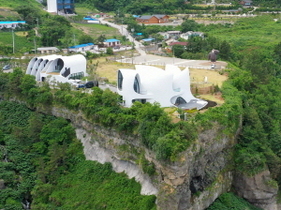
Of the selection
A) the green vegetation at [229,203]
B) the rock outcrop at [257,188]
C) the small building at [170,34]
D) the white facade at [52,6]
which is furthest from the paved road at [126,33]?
the green vegetation at [229,203]

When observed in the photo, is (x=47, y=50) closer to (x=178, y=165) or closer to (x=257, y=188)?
(x=178, y=165)

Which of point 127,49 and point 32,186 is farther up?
point 127,49

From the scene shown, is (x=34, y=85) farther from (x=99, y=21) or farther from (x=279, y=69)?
(x=99, y=21)

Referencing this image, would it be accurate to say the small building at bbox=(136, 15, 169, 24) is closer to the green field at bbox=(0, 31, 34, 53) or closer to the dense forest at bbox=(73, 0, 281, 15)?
the dense forest at bbox=(73, 0, 281, 15)

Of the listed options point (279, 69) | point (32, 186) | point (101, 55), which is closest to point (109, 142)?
point (32, 186)

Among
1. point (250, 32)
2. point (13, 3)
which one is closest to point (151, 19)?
point (250, 32)

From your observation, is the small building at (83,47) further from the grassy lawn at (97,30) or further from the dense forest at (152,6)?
the dense forest at (152,6)
